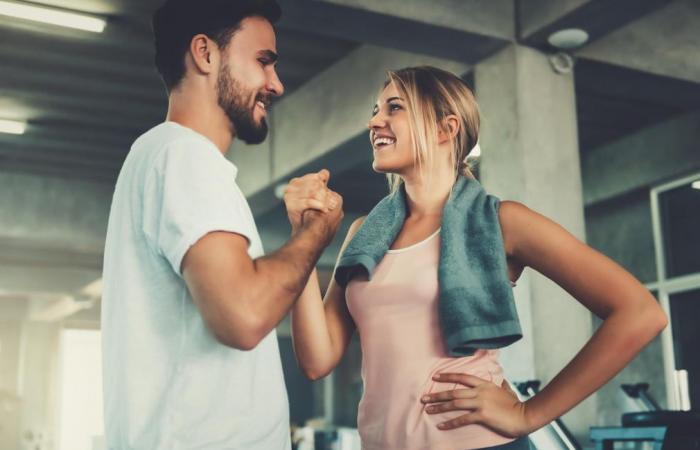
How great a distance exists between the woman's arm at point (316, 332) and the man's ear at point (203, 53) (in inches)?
17.9

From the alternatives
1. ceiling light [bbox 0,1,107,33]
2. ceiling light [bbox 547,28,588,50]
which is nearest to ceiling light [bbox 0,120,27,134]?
ceiling light [bbox 0,1,107,33]

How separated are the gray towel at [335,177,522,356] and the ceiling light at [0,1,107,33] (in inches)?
150

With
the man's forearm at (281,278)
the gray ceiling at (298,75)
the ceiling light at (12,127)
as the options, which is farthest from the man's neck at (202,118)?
the ceiling light at (12,127)

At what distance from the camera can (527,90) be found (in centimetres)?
458

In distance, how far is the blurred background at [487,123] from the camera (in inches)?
173

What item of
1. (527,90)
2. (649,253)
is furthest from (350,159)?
(649,253)

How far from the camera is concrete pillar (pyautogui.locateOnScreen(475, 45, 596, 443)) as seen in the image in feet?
14.0

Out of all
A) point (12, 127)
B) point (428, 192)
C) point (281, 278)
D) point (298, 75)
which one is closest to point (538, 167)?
point (298, 75)

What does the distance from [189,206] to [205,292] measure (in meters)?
0.14

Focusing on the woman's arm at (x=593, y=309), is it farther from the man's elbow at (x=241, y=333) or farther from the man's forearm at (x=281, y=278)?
the man's elbow at (x=241, y=333)

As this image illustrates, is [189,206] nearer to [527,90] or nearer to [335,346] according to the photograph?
[335,346]

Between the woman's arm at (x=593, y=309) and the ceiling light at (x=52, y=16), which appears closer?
the woman's arm at (x=593, y=309)

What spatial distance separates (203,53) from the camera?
164 centimetres

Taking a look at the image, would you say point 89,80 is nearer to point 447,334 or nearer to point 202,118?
point 202,118
